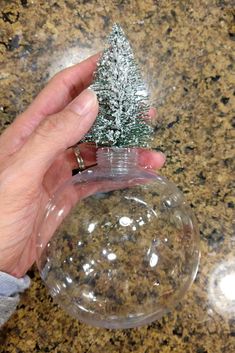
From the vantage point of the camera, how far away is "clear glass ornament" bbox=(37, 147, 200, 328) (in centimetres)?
48

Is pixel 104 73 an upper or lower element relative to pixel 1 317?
upper

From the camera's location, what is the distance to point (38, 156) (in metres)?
0.49

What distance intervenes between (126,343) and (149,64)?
0.42 meters

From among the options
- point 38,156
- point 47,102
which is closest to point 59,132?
point 38,156

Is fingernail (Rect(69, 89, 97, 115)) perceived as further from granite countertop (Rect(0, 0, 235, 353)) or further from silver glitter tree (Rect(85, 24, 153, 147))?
granite countertop (Rect(0, 0, 235, 353))

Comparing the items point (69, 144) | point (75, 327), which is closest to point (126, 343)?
point (75, 327)

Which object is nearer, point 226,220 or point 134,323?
point 134,323

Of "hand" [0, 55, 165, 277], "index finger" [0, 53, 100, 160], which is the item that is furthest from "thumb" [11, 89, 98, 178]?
"index finger" [0, 53, 100, 160]

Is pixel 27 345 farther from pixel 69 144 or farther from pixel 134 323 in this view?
pixel 69 144

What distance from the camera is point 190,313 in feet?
2.08

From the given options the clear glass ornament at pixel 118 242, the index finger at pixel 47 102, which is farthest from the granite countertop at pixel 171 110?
the clear glass ornament at pixel 118 242

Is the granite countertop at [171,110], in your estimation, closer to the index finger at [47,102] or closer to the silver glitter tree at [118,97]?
the index finger at [47,102]

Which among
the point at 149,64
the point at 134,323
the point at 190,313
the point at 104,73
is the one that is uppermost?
the point at 104,73

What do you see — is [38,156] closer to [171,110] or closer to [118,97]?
[118,97]
